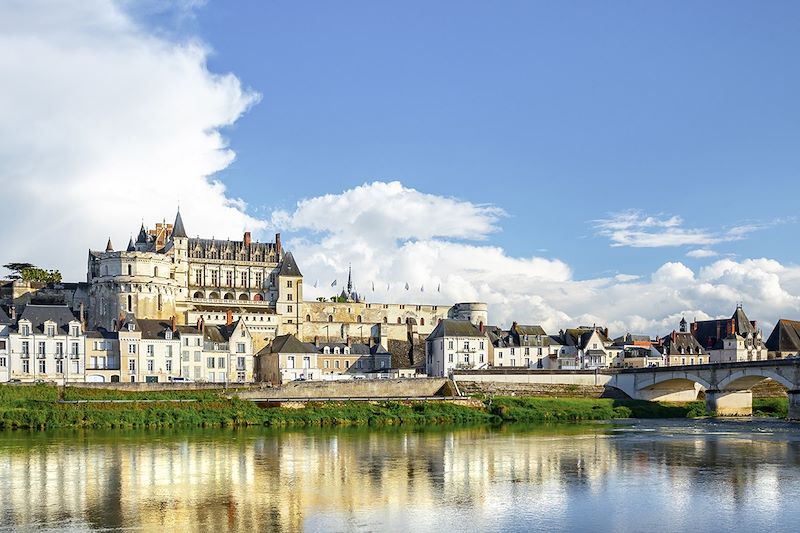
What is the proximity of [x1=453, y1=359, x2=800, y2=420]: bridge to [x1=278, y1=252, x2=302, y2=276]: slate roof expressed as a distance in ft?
87.7

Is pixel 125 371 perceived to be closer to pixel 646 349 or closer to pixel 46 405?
pixel 46 405

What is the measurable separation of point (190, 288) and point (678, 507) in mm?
63944

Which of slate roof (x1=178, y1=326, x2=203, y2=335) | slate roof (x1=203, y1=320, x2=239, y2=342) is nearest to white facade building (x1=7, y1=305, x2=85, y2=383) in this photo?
slate roof (x1=178, y1=326, x2=203, y2=335)

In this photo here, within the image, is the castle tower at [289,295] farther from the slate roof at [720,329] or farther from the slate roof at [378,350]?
the slate roof at [720,329]

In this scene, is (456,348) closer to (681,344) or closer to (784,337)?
(681,344)

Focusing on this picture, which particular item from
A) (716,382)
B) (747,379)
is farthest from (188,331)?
(747,379)

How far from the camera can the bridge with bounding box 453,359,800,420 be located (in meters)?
48.4

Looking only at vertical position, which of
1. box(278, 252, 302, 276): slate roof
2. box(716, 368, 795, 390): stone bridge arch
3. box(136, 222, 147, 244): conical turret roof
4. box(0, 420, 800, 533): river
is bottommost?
box(0, 420, 800, 533): river

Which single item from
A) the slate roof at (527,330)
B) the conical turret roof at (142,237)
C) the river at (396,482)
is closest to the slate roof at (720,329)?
the slate roof at (527,330)

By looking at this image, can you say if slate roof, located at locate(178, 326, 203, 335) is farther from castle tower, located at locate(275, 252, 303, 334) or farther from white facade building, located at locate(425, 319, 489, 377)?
castle tower, located at locate(275, 252, 303, 334)

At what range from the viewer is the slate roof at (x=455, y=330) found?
65875 millimetres

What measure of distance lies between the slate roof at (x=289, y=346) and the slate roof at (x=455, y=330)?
27.7 ft

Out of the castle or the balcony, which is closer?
the balcony

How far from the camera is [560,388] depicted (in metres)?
58.8
